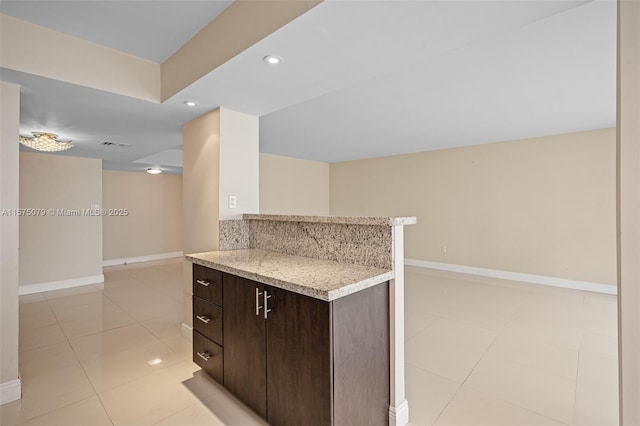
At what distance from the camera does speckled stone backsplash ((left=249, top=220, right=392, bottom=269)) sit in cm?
175

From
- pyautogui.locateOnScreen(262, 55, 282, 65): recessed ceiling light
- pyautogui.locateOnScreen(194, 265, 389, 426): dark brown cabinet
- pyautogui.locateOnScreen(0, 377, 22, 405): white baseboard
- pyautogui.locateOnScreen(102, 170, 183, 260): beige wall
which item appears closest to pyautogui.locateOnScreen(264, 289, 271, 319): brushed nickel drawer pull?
pyautogui.locateOnScreen(194, 265, 389, 426): dark brown cabinet

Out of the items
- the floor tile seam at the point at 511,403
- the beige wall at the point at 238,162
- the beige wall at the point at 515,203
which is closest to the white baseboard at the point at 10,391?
the beige wall at the point at 238,162

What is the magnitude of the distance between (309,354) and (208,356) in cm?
107

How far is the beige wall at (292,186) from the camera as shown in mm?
6625

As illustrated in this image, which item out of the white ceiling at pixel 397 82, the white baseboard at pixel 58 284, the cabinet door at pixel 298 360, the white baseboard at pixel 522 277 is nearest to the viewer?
the cabinet door at pixel 298 360

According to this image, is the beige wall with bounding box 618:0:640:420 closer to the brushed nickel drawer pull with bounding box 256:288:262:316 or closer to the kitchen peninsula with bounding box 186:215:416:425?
the kitchen peninsula with bounding box 186:215:416:425

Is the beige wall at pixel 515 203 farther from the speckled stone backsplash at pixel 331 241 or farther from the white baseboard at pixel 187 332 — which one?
the white baseboard at pixel 187 332

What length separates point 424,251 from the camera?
20.5 ft

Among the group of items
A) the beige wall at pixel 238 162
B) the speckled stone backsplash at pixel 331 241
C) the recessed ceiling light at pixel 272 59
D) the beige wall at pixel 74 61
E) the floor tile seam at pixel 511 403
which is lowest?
the floor tile seam at pixel 511 403

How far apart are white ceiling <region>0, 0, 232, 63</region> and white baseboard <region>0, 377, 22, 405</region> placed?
2.40 m

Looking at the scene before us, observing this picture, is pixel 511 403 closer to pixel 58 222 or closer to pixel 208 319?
pixel 208 319

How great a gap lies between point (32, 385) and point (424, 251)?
5.91 metres

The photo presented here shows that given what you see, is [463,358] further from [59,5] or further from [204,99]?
[59,5]

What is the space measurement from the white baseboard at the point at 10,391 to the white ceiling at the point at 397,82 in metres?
2.07
